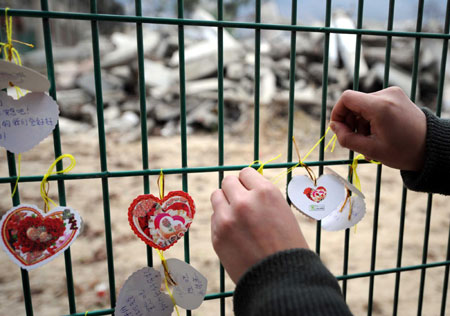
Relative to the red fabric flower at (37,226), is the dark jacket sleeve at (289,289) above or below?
above

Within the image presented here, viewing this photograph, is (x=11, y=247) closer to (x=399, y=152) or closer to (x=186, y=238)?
(x=186, y=238)

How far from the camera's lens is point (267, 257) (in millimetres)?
579

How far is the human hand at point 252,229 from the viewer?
2.00ft

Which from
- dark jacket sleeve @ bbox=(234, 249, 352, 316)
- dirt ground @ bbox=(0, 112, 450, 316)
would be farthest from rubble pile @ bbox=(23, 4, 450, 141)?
dark jacket sleeve @ bbox=(234, 249, 352, 316)

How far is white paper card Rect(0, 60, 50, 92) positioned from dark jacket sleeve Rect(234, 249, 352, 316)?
1.81 feet

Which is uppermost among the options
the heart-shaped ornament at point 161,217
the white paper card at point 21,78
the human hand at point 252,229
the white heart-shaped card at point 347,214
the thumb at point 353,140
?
the white paper card at point 21,78

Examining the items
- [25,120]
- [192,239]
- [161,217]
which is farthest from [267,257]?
[192,239]

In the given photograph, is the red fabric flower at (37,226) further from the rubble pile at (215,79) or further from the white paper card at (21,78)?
the rubble pile at (215,79)

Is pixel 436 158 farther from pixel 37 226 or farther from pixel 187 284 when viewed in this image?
pixel 37 226

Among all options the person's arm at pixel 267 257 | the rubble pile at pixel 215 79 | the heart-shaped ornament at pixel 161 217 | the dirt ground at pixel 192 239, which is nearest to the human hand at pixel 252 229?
the person's arm at pixel 267 257

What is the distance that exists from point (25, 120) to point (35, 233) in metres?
0.24

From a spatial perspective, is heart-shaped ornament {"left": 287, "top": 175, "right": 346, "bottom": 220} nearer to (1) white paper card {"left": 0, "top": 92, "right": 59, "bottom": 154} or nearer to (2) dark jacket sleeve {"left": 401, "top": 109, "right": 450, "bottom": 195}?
(2) dark jacket sleeve {"left": 401, "top": 109, "right": 450, "bottom": 195}

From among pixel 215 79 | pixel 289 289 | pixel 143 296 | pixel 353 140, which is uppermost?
pixel 353 140

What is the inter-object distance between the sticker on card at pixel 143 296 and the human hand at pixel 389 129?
57 cm
